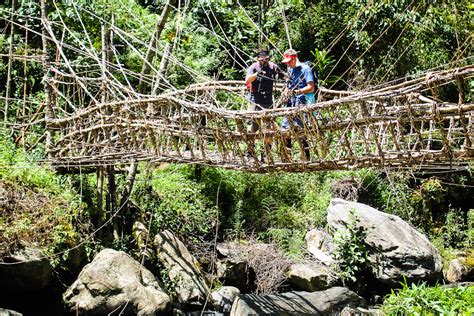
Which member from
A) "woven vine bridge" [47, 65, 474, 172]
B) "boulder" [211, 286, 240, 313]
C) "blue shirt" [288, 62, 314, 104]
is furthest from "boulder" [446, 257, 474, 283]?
"blue shirt" [288, 62, 314, 104]

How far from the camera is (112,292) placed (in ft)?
17.4

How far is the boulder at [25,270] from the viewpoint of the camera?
513 centimetres

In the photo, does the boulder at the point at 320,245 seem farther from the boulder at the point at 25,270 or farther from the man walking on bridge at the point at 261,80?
the boulder at the point at 25,270

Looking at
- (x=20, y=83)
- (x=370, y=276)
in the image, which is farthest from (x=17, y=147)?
(x=370, y=276)

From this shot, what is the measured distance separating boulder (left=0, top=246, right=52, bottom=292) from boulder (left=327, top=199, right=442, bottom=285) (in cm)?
340

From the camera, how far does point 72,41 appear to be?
301 inches

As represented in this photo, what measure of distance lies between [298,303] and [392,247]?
1.66 metres

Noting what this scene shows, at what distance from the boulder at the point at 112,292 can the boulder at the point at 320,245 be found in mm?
2237

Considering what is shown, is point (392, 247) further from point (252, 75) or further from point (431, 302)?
point (252, 75)

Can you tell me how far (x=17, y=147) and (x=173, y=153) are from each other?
2.81 meters

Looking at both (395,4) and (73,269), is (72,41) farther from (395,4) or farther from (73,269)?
(395,4)

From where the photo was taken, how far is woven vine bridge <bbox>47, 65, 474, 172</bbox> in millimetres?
3287

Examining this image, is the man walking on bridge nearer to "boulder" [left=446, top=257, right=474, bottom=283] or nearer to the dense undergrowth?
the dense undergrowth

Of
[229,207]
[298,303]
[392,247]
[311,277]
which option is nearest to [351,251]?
[392,247]
